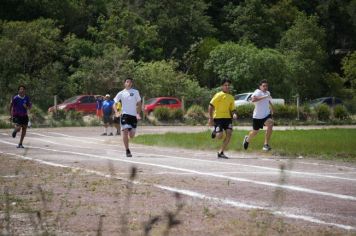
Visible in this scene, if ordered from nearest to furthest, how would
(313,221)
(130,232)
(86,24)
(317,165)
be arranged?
1. (130,232)
2. (313,221)
3. (317,165)
4. (86,24)

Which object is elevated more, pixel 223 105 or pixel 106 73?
pixel 106 73

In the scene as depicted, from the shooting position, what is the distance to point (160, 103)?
150 ft

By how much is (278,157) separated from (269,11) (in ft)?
195

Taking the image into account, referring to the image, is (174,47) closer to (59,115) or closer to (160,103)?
(160,103)

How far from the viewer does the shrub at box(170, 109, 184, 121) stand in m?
43.3

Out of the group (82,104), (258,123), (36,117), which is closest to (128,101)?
(258,123)

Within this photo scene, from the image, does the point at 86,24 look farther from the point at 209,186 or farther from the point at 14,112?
the point at 209,186

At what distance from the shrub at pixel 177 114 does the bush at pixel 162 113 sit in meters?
0.28

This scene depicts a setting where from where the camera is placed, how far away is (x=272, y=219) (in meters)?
7.43

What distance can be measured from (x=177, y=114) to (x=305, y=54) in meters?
28.9

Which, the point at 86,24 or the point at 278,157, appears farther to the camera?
the point at 86,24

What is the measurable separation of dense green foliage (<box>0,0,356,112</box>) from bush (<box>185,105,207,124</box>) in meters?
3.15

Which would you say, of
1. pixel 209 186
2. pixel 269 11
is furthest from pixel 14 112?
pixel 269 11

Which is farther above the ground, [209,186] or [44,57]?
[44,57]
